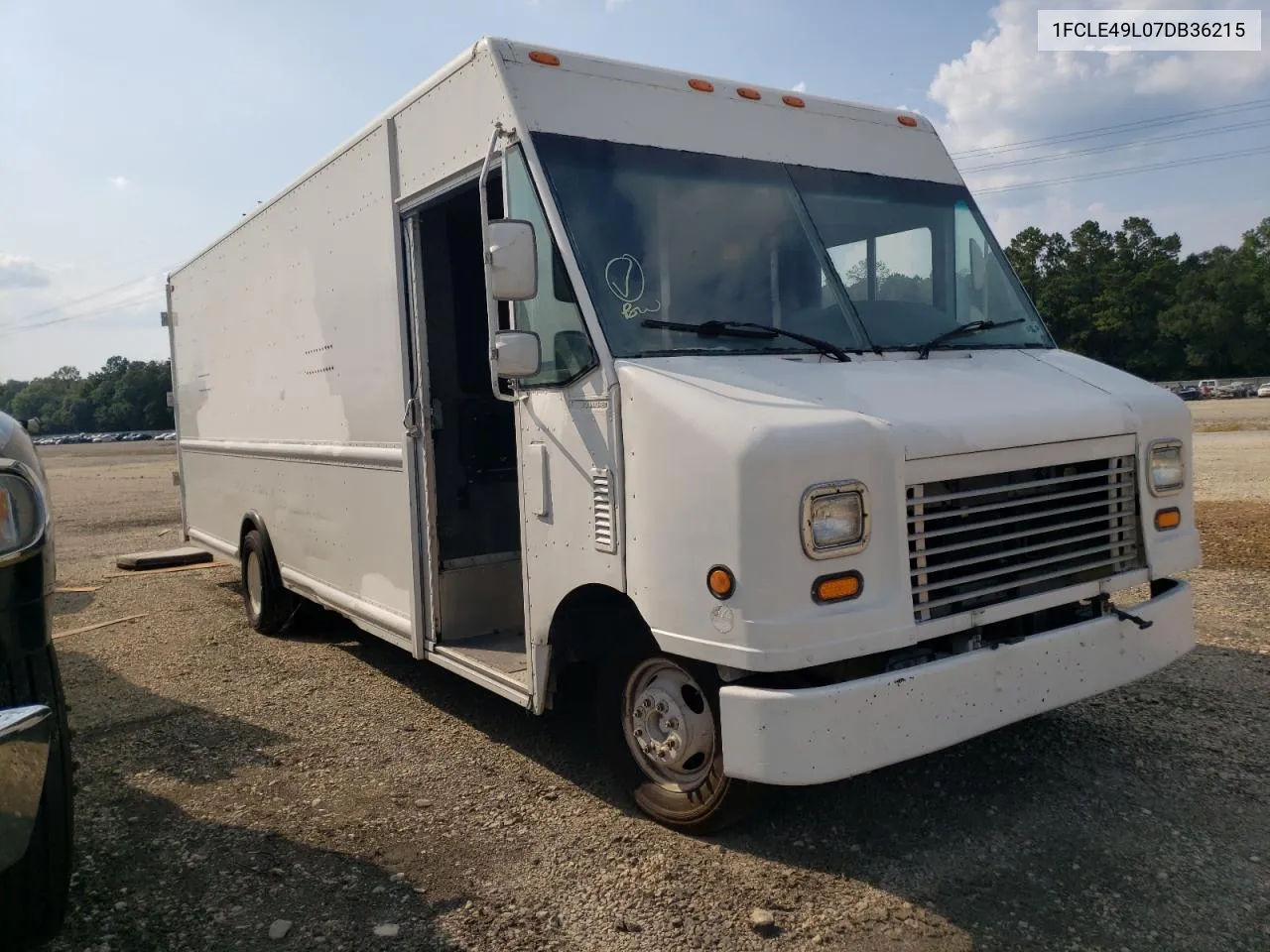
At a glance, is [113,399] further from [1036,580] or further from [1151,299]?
[1036,580]

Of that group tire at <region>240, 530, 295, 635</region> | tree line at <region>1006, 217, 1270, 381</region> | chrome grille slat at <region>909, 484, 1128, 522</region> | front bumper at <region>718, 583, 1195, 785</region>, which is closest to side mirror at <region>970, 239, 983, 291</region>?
chrome grille slat at <region>909, 484, 1128, 522</region>

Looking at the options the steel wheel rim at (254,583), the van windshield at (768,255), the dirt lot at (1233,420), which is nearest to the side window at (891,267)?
the van windshield at (768,255)

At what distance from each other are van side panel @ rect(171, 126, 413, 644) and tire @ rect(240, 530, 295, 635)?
0.22 metres

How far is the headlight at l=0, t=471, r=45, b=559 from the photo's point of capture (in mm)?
2529

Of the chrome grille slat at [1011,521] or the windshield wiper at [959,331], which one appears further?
the windshield wiper at [959,331]

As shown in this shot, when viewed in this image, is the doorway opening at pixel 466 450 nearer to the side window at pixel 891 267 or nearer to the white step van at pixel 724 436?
the white step van at pixel 724 436

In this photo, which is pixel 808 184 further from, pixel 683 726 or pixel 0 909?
pixel 0 909

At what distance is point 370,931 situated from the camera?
3377mm

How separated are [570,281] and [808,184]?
1.39 m

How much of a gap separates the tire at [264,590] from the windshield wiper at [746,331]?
462cm

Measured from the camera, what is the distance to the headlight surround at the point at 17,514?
2.53 metres

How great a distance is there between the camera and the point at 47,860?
2.88 m

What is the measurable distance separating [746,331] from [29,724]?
9.03ft

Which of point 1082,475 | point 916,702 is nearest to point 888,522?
point 916,702
